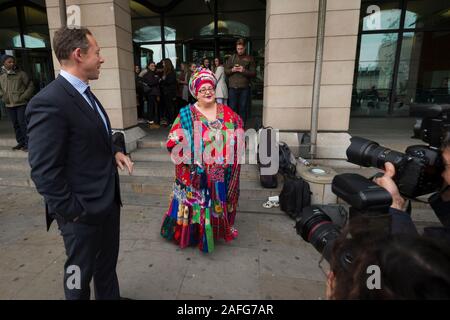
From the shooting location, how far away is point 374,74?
344 inches

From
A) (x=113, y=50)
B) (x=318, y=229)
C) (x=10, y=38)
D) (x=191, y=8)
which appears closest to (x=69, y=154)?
(x=318, y=229)

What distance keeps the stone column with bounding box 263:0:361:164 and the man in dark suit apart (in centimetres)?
336

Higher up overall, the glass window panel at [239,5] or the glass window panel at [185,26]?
the glass window panel at [239,5]

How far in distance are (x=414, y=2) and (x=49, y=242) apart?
1015 cm

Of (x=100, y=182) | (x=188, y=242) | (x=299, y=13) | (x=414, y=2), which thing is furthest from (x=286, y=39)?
(x=414, y=2)

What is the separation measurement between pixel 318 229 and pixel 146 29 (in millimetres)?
9567

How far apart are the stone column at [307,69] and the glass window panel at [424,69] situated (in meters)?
5.53

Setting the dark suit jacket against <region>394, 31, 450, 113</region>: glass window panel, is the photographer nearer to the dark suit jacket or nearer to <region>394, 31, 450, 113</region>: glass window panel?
the dark suit jacket

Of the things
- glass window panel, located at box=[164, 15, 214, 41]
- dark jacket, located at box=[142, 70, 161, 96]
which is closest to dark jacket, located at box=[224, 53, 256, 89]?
dark jacket, located at box=[142, 70, 161, 96]

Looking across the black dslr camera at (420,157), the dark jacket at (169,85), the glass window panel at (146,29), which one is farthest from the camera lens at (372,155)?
the glass window panel at (146,29)

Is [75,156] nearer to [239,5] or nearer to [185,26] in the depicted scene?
[239,5]

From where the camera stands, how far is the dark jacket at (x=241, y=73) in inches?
209

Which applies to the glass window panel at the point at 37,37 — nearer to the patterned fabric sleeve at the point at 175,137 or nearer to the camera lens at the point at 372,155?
the patterned fabric sleeve at the point at 175,137

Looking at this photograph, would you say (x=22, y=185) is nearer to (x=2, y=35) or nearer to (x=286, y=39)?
(x=286, y=39)
